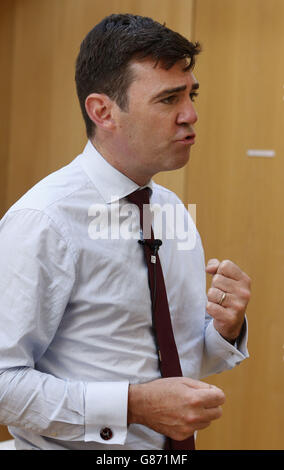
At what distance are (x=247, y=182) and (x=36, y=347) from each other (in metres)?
1.56

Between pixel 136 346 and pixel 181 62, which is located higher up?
pixel 181 62

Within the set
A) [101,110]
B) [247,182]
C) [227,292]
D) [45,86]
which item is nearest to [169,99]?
[101,110]

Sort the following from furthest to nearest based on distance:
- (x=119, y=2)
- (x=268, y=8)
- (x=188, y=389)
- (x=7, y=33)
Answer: (x=7, y=33) → (x=119, y=2) → (x=268, y=8) → (x=188, y=389)

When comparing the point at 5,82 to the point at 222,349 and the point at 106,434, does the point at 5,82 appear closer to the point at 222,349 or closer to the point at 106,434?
the point at 222,349

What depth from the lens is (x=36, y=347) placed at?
115cm

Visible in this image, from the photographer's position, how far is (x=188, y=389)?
3.59ft

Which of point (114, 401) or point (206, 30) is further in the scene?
point (206, 30)

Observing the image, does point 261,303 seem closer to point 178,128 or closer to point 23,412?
point 178,128

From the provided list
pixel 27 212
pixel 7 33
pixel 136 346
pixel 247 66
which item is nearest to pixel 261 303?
pixel 247 66

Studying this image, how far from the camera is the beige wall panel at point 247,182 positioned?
2453mm

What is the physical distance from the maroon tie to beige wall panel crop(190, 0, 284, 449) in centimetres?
126

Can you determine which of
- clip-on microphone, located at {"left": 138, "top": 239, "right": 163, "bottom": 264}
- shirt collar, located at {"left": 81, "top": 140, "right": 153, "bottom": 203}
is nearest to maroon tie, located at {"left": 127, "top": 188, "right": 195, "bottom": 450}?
clip-on microphone, located at {"left": 138, "top": 239, "right": 163, "bottom": 264}

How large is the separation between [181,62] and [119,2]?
1.73 metres

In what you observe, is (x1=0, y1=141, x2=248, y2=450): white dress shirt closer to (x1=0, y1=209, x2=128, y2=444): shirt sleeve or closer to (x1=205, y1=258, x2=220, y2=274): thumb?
(x1=0, y1=209, x2=128, y2=444): shirt sleeve
